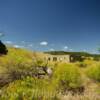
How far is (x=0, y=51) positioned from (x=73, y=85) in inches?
1001

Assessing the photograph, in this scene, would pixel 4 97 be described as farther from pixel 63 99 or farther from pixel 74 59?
pixel 74 59

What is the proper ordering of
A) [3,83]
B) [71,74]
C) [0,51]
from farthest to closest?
[0,51] → [71,74] → [3,83]

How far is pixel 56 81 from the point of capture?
2580 cm

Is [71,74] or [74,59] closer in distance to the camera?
[71,74]

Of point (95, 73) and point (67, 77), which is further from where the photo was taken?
point (95, 73)

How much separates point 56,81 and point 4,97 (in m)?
14.8

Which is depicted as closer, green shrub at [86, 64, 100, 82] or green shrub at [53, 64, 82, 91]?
green shrub at [53, 64, 82, 91]

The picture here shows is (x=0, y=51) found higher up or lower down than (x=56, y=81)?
higher up

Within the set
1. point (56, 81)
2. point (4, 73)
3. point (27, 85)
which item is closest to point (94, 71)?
point (56, 81)

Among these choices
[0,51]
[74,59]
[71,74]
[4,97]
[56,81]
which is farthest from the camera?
[74,59]

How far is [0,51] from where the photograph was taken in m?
49.3

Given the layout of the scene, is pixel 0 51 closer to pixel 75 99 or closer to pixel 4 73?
pixel 4 73

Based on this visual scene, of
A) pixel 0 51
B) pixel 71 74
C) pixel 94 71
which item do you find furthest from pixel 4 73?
pixel 0 51

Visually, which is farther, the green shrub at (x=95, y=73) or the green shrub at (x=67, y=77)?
the green shrub at (x=95, y=73)
